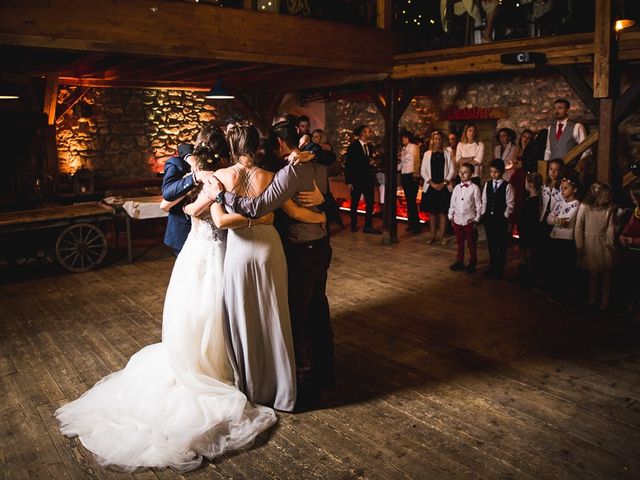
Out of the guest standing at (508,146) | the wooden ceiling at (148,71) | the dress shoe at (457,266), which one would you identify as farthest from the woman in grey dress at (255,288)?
the guest standing at (508,146)

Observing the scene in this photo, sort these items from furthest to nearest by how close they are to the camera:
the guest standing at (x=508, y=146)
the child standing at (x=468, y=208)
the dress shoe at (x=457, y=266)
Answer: the guest standing at (x=508, y=146) → the dress shoe at (x=457, y=266) → the child standing at (x=468, y=208)

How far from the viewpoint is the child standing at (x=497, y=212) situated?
648cm

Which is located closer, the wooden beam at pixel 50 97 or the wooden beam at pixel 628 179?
the wooden beam at pixel 628 179

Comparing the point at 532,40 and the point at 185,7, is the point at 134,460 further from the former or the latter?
the point at 532,40

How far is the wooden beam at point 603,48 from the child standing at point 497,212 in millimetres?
1282

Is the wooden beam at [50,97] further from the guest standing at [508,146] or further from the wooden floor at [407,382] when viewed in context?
the guest standing at [508,146]

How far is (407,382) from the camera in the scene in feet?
13.0

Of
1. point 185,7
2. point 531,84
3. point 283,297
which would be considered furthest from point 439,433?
point 531,84

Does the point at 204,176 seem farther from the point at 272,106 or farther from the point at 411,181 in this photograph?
the point at 272,106

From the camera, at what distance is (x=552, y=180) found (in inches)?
243

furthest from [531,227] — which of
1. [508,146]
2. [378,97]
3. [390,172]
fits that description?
[378,97]

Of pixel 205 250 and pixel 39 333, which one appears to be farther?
pixel 39 333

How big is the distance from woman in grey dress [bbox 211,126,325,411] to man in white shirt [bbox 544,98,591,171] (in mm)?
5216

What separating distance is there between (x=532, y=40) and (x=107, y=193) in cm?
775
